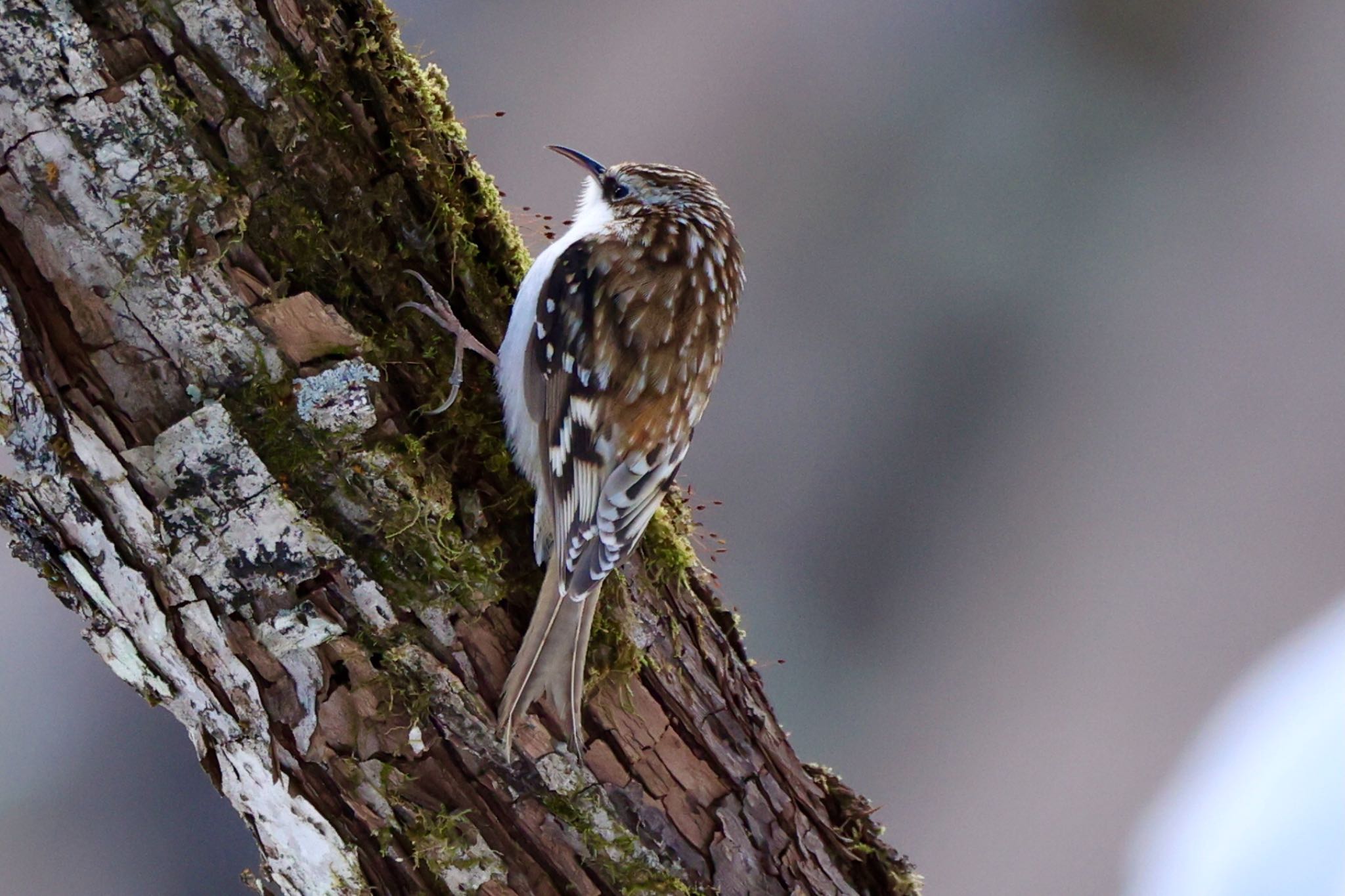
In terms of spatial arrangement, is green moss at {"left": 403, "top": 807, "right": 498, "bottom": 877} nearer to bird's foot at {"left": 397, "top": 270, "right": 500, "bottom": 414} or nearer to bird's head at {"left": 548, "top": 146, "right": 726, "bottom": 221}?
bird's foot at {"left": 397, "top": 270, "right": 500, "bottom": 414}

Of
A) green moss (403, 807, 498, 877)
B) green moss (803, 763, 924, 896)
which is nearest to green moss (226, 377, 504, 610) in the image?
green moss (403, 807, 498, 877)

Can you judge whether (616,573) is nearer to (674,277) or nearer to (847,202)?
(674,277)

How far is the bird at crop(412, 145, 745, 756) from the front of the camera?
1259mm

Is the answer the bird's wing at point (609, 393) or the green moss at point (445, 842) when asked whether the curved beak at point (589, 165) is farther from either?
the green moss at point (445, 842)

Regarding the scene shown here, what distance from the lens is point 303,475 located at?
111 cm

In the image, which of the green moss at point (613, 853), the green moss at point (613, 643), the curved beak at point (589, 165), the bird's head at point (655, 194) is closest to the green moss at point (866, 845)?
the green moss at point (613, 853)

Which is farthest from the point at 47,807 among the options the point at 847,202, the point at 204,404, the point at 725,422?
the point at 847,202

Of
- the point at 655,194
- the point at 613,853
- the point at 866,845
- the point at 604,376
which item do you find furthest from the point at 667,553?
the point at 655,194

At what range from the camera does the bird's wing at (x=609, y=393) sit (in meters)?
1.44

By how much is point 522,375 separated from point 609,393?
182 millimetres

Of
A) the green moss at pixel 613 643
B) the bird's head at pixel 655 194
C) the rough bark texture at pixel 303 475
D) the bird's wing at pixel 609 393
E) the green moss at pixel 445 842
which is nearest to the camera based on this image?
the rough bark texture at pixel 303 475

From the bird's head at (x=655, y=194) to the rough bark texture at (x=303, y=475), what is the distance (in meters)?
0.56

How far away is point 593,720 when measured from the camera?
1272mm

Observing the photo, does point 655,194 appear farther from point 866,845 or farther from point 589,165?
point 866,845
